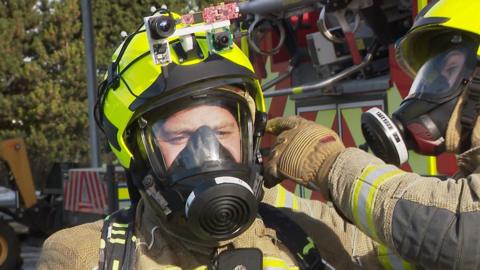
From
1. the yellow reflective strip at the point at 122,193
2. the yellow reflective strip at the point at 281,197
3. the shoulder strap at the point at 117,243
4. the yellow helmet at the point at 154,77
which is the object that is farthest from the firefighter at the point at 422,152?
the yellow reflective strip at the point at 122,193

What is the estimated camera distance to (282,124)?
73.4 inches

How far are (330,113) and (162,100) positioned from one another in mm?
2317

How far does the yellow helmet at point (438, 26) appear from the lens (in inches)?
71.5

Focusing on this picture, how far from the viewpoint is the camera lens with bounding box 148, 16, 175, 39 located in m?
1.54

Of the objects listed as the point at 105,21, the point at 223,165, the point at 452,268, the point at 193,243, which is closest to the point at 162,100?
the point at 223,165

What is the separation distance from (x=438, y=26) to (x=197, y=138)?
0.77m

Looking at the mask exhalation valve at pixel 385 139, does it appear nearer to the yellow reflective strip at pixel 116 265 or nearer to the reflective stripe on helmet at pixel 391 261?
the reflective stripe on helmet at pixel 391 261

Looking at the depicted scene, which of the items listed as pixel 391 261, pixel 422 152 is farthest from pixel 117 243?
pixel 422 152

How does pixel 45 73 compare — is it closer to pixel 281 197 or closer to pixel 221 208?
pixel 281 197

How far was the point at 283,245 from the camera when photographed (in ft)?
5.74

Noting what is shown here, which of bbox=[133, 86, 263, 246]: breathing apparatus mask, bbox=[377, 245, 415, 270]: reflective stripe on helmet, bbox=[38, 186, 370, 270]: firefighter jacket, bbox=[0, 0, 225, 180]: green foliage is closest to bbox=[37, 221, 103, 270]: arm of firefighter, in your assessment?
bbox=[38, 186, 370, 270]: firefighter jacket

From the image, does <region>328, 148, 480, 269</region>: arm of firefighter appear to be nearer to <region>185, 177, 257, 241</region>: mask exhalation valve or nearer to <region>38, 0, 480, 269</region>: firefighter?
<region>38, 0, 480, 269</region>: firefighter

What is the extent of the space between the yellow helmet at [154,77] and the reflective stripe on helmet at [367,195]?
0.39 meters

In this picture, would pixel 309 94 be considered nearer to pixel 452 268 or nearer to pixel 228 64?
pixel 228 64
